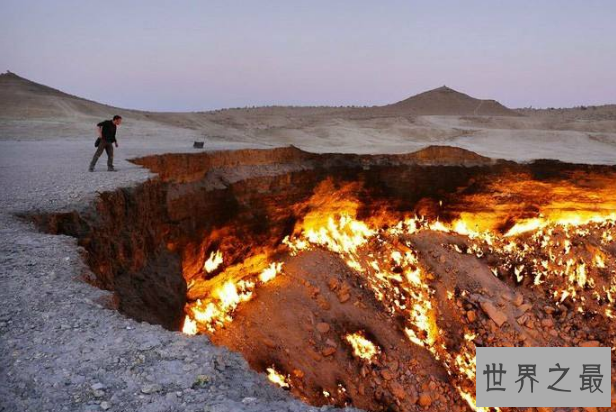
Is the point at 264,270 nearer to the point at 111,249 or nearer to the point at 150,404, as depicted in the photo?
Result: the point at 111,249

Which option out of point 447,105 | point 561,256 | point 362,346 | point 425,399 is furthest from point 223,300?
point 447,105

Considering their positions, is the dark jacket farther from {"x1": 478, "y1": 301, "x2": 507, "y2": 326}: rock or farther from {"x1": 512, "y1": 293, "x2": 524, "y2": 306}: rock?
{"x1": 512, "y1": 293, "x2": 524, "y2": 306}: rock

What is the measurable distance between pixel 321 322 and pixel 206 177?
159 inches

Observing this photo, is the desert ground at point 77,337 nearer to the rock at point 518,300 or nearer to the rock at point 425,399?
the rock at point 425,399

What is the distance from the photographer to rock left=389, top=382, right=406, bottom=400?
9.02m

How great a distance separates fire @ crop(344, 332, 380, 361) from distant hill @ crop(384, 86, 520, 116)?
3484cm

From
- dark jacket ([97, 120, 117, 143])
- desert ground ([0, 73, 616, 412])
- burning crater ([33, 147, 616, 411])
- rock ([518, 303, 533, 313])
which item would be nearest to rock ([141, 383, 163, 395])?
desert ground ([0, 73, 616, 412])

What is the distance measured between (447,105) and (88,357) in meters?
45.6

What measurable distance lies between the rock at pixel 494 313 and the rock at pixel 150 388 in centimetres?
937

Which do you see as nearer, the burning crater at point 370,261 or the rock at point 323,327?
the burning crater at point 370,261

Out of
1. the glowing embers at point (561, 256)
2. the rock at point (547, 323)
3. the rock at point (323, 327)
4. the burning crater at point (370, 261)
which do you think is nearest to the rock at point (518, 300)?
the burning crater at point (370, 261)

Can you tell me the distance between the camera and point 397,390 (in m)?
9.09

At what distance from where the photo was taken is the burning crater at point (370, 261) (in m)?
8.90

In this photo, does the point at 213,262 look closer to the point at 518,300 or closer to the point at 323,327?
the point at 323,327
